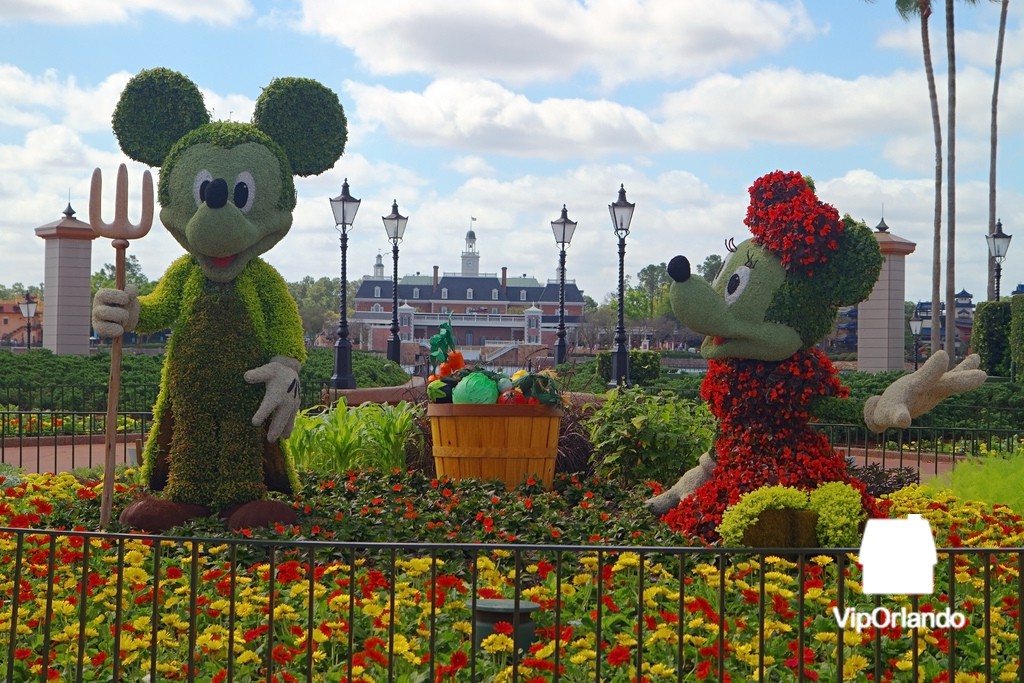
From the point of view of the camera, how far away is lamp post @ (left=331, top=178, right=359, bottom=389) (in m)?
20.3

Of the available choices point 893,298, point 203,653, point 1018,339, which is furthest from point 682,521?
point 893,298

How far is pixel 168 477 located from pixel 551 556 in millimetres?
2576

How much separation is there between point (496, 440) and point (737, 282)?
2304 millimetres

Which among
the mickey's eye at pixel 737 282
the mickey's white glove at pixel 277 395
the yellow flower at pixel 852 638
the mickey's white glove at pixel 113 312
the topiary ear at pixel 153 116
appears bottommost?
the yellow flower at pixel 852 638

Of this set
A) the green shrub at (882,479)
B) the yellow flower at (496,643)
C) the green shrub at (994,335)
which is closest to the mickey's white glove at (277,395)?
the yellow flower at (496,643)

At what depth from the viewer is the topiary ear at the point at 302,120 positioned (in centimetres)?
738

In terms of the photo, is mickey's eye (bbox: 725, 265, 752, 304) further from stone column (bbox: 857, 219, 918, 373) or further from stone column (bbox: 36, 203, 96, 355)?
stone column (bbox: 36, 203, 96, 355)

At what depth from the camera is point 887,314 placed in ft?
82.1

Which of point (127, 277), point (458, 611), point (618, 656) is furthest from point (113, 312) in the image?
point (127, 277)

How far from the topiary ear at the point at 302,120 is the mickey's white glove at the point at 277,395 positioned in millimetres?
1522

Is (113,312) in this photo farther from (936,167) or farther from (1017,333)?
(936,167)

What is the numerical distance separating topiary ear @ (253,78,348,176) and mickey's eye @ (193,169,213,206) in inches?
27.1

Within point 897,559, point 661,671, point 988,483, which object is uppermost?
point 897,559

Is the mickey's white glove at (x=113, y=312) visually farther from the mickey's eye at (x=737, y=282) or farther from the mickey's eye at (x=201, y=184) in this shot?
the mickey's eye at (x=737, y=282)
